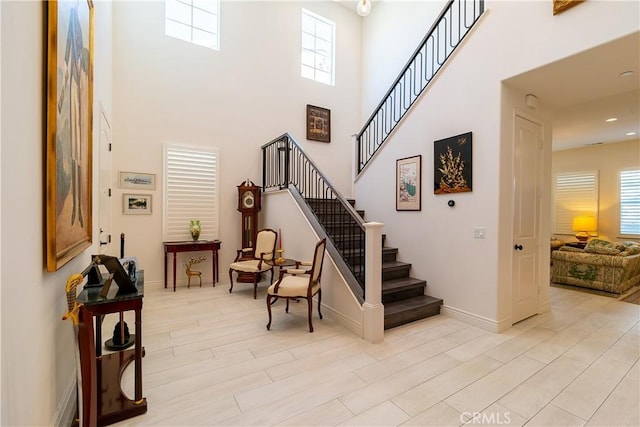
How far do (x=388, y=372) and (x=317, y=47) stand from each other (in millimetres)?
6880

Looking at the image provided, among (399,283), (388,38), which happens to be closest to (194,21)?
(388,38)

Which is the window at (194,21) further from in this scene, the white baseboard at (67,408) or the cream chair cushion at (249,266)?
the white baseboard at (67,408)

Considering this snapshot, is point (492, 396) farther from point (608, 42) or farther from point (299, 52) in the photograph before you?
point (299, 52)

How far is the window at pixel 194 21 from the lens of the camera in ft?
17.1

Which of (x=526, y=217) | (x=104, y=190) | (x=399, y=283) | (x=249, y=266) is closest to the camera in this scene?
(x=526, y=217)

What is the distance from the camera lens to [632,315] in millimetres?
3885

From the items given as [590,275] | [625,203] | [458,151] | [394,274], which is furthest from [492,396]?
[625,203]

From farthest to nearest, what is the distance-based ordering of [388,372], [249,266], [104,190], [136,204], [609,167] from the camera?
[609,167]
[136,204]
[249,266]
[104,190]
[388,372]

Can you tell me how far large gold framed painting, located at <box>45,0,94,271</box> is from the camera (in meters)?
1.52

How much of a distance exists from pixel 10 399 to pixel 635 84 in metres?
5.55

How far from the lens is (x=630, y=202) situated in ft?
23.2

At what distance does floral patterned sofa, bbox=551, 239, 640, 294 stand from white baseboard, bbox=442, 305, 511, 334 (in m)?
2.98


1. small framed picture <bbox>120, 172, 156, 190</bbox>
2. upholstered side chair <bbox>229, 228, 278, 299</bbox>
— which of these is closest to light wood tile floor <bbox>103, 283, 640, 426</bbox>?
upholstered side chair <bbox>229, 228, 278, 299</bbox>

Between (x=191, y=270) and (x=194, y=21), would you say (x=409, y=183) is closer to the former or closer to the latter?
(x=191, y=270)
